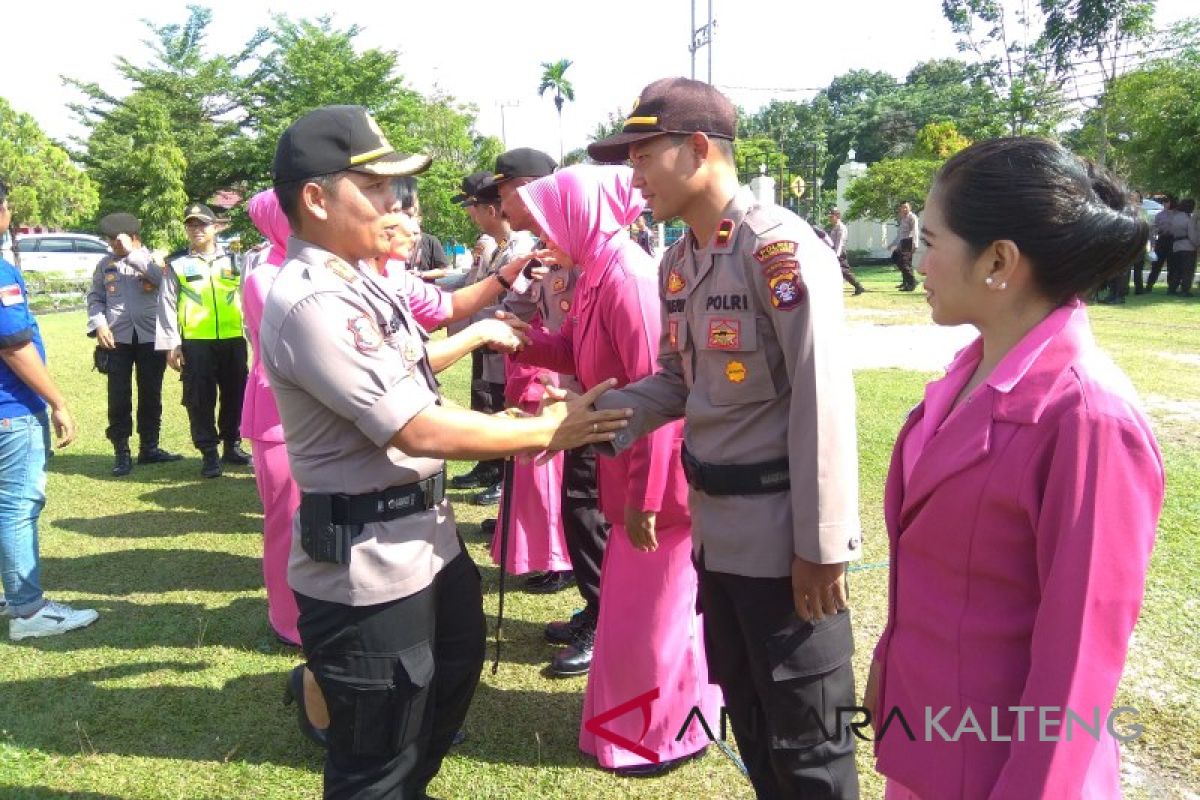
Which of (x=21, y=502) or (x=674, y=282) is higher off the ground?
(x=674, y=282)

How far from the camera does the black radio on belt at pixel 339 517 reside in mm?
2064

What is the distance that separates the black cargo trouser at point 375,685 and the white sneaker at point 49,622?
2.84 metres

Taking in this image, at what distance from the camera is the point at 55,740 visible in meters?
3.29

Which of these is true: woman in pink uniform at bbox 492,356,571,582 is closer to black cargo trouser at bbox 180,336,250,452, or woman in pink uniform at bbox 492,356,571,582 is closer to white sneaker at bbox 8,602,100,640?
white sneaker at bbox 8,602,100,640

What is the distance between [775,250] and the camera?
205 cm

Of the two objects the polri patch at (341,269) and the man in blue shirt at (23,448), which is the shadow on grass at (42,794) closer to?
the man in blue shirt at (23,448)

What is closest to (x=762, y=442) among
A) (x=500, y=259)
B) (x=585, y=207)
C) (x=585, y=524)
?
(x=585, y=207)

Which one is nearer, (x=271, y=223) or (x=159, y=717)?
(x=159, y=717)

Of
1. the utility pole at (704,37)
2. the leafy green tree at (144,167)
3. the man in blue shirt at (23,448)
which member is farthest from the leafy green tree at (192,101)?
the man in blue shirt at (23,448)

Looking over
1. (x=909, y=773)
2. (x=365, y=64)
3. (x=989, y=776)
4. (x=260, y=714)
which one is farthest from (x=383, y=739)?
(x=365, y=64)

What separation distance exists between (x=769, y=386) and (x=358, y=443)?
1.02 meters

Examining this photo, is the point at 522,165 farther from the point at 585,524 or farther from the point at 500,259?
the point at 585,524

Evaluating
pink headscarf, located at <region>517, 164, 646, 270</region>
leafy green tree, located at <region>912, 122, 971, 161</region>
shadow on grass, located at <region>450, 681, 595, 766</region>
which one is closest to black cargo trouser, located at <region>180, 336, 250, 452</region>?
shadow on grass, located at <region>450, 681, 595, 766</region>

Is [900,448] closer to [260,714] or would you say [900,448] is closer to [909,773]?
[909,773]
